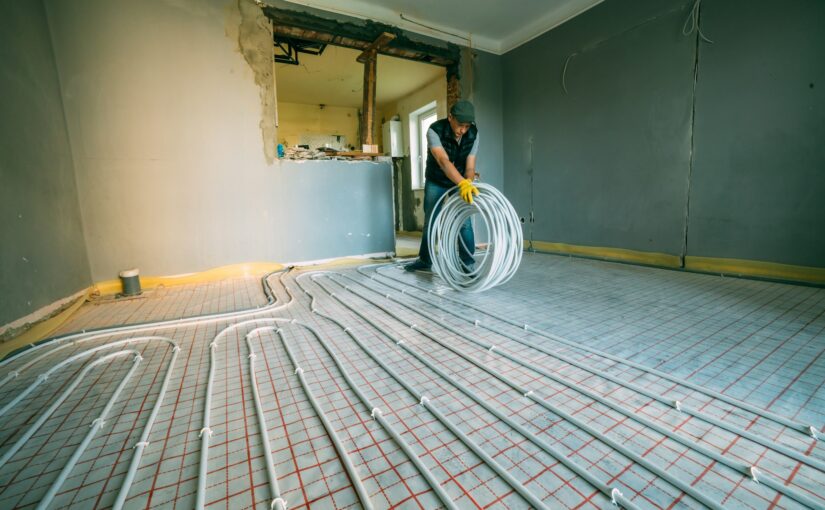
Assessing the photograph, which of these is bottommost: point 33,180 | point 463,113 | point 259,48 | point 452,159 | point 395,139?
point 33,180

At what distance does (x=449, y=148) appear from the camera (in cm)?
325

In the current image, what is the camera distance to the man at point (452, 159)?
9.63 ft

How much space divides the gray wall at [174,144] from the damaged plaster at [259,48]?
14 millimetres

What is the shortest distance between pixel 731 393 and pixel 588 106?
362 cm

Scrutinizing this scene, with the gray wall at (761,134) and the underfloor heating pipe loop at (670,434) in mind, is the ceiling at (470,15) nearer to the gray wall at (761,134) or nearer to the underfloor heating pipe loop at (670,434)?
the gray wall at (761,134)

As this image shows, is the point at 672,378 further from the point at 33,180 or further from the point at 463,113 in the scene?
the point at 33,180

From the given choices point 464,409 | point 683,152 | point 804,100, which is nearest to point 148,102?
point 464,409

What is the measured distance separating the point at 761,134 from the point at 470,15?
3.18 meters

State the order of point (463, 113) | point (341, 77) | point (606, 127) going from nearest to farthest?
point (463, 113) → point (606, 127) → point (341, 77)

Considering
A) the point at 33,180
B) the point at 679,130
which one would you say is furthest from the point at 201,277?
Result: the point at 679,130

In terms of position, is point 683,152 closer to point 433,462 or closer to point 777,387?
point 777,387

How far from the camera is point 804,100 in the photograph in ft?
8.33

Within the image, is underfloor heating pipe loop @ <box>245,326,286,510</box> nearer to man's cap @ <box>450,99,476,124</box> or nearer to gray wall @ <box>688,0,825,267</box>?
man's cap @ <box>450,99,476,124</box>

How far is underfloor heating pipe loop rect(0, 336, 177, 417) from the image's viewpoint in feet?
4.16
